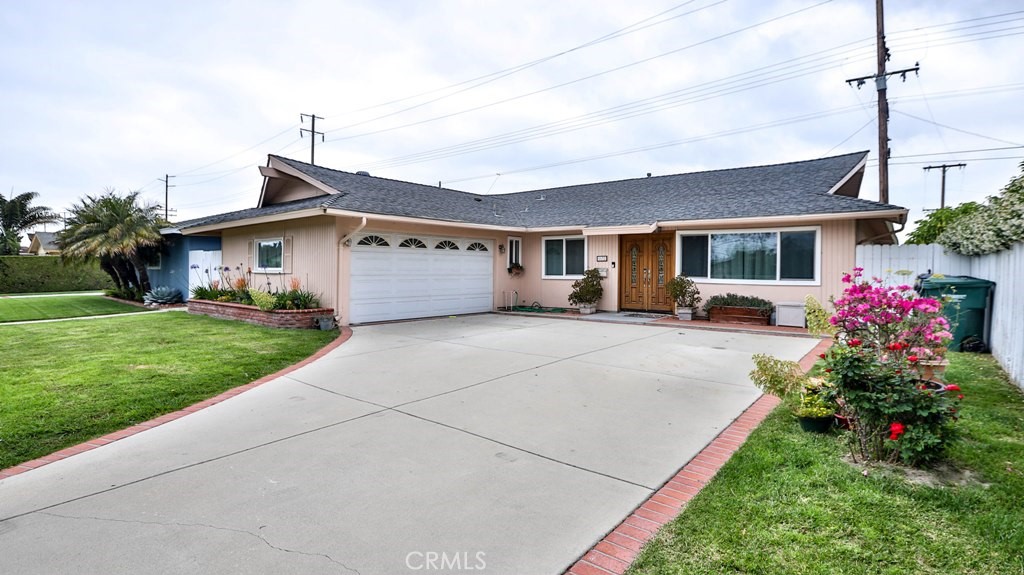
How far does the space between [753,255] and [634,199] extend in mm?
4591

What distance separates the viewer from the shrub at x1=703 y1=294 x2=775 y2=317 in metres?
11.6

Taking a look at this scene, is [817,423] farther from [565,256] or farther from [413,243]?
[565,256]

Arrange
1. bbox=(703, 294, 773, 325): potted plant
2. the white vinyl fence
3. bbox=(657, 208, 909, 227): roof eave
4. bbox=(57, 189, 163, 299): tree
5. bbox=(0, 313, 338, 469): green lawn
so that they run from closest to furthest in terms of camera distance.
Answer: bbox=(0, 313, 338, 469): green lawn < the white vinyl fence < bbox=(657, 208, 909, 227): roof eave < bbox=(703, 294, 773, 325): potted plant < bbox=(57, 189, 163, 299): tree

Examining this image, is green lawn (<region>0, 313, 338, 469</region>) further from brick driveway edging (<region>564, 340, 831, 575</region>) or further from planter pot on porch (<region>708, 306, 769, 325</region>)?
planter pot on porch (<region>708, 306, 769, 325</region>)

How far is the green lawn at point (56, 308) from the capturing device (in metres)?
13.8

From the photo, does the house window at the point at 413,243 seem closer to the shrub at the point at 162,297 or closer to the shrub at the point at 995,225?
the shrub at the point at 162,297

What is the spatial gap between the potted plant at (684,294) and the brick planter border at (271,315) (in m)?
8.51

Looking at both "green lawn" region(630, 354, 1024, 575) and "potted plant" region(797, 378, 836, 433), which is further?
"potted plant" region(797, 378, 836, 433)

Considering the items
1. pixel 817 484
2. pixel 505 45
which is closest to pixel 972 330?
pixel 817 484

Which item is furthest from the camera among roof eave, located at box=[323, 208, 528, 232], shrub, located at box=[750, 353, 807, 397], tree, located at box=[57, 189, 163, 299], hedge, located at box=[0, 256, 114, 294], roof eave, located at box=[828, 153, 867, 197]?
hedge, located at box=[0, 256, 114, 294]

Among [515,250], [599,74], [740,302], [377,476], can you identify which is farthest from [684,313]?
[377,476]

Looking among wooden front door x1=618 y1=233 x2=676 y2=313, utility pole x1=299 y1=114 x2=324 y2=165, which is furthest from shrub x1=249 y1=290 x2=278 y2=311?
utility pole x1=299 y1=114 x2=324 y2=165

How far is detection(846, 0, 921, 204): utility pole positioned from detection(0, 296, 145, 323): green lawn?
23.3 m

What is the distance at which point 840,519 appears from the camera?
8.92 ft
